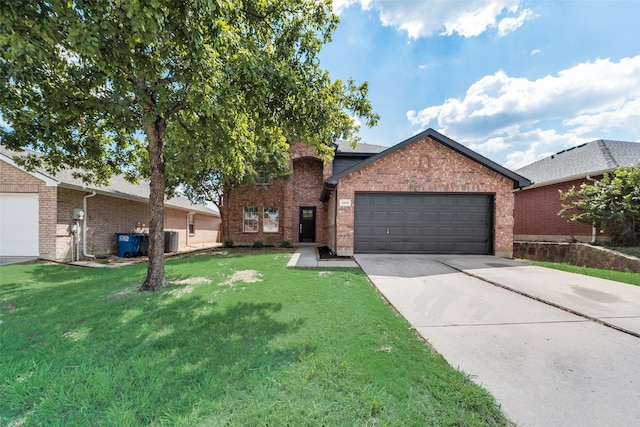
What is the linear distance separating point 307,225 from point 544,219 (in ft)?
43.6

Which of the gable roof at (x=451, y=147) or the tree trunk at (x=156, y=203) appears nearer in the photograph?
the tree trunk at (x=156, y=203)

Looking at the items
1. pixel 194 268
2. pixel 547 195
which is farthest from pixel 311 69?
pixel 547 195

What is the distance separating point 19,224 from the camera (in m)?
9.45

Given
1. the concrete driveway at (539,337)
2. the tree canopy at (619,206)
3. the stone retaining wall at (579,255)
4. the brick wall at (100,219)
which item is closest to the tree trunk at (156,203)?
the concrete driveway at (539,337)

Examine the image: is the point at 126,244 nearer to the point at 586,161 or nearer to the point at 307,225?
the point at 307,225

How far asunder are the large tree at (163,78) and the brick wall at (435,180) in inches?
162

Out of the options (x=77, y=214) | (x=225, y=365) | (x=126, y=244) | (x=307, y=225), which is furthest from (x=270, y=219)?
(x=225, y=365)

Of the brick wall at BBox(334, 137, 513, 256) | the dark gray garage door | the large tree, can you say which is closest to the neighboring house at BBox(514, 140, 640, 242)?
the brick wall at BBox(334, 137, 513, 256)

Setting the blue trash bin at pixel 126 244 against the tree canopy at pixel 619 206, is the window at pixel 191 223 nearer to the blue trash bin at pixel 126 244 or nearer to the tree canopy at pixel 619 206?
the blue trash bin at pixel 126 244

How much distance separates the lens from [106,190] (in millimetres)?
11492

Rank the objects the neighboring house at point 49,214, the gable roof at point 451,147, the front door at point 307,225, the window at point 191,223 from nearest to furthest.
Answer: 1. the neighboring house at point 49,214
2. the gable roof at point 451,147
3. the front door at point 307,225
4. the window at point 191,223

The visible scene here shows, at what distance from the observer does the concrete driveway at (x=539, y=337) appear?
212 cm

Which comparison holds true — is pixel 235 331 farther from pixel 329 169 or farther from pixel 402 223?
pixel 329 169

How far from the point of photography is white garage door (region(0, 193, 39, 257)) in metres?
9.40
